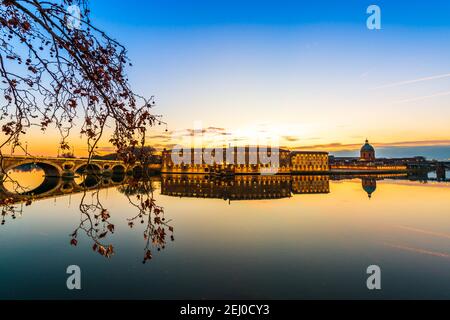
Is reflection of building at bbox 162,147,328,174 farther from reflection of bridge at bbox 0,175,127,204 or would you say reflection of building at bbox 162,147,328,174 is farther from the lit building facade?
reflection of bridge at bbox 0,175,127,204

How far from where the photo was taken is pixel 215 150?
167m

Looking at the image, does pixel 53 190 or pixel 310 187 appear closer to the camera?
pixel 53 190

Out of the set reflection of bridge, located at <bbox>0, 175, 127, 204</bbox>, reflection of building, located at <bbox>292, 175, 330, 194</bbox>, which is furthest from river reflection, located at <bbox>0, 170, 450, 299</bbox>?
reflection of building, located at <bbox>292, 175, 330, 194</bbox>

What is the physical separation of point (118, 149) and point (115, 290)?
11193 millimetres

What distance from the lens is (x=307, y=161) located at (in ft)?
525

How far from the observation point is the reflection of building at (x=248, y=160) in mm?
157500

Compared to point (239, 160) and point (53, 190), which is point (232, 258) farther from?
point (239, 160)

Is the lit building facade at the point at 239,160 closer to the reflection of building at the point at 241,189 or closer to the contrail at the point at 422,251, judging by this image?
the reflection of building at the point at 241,189

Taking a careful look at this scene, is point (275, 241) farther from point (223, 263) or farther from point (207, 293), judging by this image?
point (207, 293)

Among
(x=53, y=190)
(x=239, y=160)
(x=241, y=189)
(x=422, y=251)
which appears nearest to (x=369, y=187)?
(x=241, y=189)

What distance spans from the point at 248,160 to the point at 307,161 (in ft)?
106

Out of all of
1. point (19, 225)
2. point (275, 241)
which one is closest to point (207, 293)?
point (275, 241)

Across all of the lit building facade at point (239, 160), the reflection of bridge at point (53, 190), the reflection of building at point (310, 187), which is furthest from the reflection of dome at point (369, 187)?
the lit building facade at point (239, 160)

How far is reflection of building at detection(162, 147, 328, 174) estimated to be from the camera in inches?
6201
